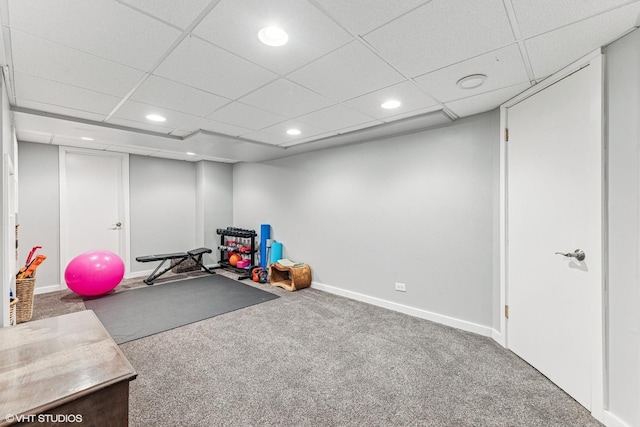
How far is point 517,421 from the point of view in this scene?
1759 millimetres

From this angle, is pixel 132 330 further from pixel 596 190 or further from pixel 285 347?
pixel 596 190

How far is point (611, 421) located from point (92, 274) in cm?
549

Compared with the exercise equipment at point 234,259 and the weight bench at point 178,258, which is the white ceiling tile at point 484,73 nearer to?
the exercise equipment at point 234,259

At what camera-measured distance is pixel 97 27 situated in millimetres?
1520

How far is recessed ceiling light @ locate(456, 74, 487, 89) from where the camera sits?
2.12 m

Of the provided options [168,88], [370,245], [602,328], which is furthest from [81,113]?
[602,328]

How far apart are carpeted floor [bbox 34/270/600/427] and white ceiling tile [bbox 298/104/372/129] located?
2329 mm

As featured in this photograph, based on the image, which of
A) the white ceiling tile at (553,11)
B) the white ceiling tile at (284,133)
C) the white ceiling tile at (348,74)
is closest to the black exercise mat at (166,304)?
the white ceiling tile at (284,133)

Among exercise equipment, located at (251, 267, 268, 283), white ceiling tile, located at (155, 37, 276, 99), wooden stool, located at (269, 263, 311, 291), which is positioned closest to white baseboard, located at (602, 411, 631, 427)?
white ceiling tile, located at (155, 37, 276, 99)

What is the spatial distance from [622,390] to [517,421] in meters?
0.61

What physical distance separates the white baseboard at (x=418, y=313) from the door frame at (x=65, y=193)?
3707 mm

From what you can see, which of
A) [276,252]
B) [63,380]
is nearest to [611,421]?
[63,380]

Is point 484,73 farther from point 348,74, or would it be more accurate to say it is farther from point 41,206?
point 41,206

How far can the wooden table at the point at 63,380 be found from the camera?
102 centimetres
